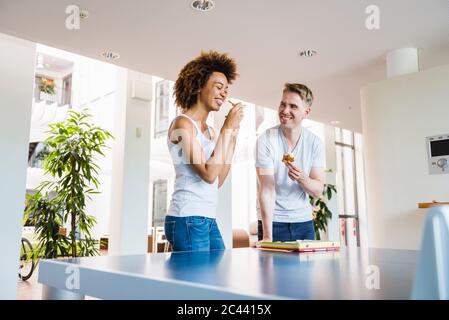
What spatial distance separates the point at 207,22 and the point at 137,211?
91.0 inches

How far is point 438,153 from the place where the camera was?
3400 mm

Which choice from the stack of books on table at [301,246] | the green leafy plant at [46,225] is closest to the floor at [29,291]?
the green leafy plant at [46,225]

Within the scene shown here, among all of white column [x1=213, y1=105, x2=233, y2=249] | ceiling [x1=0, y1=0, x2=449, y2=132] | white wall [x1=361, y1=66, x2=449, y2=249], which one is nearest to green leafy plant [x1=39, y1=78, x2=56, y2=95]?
white column [x1=213, y1=105, x2=233, y2=249]

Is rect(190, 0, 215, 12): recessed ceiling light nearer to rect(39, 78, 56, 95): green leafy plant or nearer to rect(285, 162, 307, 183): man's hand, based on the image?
rect(285, 162, 307, 183): man's hand

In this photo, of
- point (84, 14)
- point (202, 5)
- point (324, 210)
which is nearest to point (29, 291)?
point (84, 14)

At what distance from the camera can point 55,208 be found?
12.8 ft

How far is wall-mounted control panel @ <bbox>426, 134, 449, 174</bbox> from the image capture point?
335cm

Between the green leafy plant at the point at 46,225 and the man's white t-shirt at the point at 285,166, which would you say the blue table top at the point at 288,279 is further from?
the green leafy plant at the point at 46,225

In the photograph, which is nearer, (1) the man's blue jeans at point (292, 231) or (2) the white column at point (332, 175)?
(1) the man's blue jeans at point (292, 231)

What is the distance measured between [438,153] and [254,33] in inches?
73.2

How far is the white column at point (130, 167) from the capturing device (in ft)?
14.6

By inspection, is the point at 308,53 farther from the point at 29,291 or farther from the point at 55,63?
the point at 55,63

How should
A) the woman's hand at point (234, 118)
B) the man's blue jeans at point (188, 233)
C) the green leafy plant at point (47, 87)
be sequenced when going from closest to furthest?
the man's blue jeans at point (188, 233) < the woman's hand at point (234, 118) < the green leafy plant at point (47, 87)

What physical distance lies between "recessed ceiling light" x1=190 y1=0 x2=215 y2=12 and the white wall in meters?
1.83
